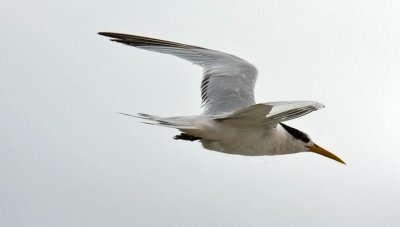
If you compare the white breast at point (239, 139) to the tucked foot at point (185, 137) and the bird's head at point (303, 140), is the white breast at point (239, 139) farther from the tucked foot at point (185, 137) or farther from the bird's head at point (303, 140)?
the bird's head at point (303, 140)

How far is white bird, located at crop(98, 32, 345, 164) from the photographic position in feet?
43.5

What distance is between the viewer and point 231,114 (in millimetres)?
13547

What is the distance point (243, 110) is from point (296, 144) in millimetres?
2125

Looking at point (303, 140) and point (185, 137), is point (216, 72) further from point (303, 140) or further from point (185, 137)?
point (185, 137)

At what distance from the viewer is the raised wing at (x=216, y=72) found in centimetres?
1549

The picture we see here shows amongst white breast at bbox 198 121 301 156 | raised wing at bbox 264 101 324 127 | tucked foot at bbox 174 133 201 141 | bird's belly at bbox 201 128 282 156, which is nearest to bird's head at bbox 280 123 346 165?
white breast at bbox 198 121 301 156

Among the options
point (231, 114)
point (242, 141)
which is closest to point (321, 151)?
point (242, 141)

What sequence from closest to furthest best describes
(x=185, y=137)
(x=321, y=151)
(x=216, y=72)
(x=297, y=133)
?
(x=185, y=137), (x=297, y=133), (x=321, y=151), (x=216, y=72)

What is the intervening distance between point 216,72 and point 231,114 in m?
2.84

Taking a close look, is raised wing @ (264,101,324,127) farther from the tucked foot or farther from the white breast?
the tucked foot

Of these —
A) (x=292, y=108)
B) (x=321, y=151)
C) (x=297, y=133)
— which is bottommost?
(x=321, y=151)

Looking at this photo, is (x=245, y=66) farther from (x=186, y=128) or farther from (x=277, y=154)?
(x=186, y=128)

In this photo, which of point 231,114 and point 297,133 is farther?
point 297,133

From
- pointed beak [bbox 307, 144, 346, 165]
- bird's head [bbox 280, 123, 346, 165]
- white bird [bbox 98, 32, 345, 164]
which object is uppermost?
white bird [bbox 98, 32, 345, 164]
